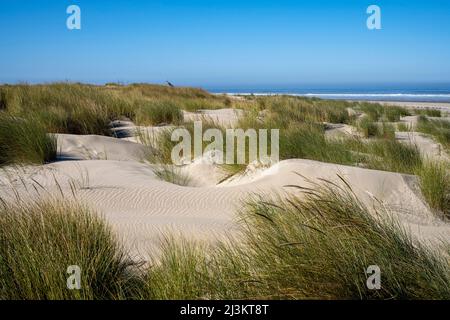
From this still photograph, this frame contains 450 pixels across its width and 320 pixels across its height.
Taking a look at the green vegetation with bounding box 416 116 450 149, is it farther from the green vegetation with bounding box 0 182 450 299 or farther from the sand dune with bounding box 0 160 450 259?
the green vegetation with bounding box 0 182 450 299

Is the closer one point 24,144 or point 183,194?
point 183,194

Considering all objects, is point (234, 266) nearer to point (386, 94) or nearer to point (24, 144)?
point (24, 144)

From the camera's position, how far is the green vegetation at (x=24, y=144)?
5832 millimetres

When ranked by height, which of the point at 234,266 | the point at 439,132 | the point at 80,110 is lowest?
the point at 234,266

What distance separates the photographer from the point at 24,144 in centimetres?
591

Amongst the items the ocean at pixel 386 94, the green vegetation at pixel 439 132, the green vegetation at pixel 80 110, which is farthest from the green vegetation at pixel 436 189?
the ocean at pixel 386 94

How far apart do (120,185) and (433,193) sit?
3.41 metres

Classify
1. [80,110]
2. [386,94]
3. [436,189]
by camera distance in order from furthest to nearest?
1. [386,94]
2. [80,110]
3. [436,189]

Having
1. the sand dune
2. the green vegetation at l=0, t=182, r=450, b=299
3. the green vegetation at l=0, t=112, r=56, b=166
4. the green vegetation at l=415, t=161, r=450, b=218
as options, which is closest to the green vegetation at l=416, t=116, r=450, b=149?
the green vegetation at l=415, t=161, r=450, b=218

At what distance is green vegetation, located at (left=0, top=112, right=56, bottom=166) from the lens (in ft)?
19.1

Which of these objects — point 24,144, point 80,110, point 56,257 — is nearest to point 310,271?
point 56,257

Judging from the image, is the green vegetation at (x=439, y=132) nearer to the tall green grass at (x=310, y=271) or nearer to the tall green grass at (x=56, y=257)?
the tall green grass at (x=310, y=271)

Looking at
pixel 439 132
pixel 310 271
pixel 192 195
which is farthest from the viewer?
pixel 439 132
